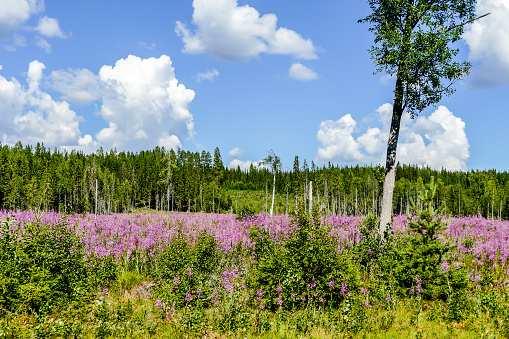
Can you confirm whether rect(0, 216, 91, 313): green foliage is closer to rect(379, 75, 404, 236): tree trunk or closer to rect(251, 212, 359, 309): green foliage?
rect(251, 212, 359, 309): green foliage

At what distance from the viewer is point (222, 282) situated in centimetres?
719

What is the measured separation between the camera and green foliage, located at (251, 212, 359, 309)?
639 centimetres

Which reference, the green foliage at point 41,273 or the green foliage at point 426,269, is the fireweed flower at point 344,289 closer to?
the green foliage at point 426,269

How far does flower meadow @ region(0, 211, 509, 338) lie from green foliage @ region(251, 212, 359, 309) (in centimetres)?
2

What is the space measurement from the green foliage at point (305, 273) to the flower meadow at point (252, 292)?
25mm

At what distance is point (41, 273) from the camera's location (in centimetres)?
597

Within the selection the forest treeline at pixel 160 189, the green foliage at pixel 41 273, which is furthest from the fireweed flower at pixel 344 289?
the forest treeline at pixel 160 189

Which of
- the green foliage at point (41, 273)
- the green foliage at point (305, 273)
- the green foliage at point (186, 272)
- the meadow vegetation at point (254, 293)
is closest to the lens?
the meadow vegetation at point (254, 293)

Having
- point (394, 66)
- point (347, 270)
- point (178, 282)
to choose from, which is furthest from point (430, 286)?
point (394, 66)

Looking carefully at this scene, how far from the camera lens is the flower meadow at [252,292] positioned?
5.46 metres

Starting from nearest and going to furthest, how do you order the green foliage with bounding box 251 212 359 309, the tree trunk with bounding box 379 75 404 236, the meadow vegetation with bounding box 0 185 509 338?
the meadow vegetation with bounding box 0 185 509 338 < the green foliage with bounding box 251 212 359 309 < the tree trunk with bounding box 379 75 404 236

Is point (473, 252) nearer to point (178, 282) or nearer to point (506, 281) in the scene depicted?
point (506, 281)

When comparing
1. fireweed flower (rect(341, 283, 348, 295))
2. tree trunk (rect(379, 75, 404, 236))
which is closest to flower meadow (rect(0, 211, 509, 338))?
fireweed flower (rect(341, 283, 348, 295))

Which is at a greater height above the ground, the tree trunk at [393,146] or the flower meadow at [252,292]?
the tree trunk at [393,146]
